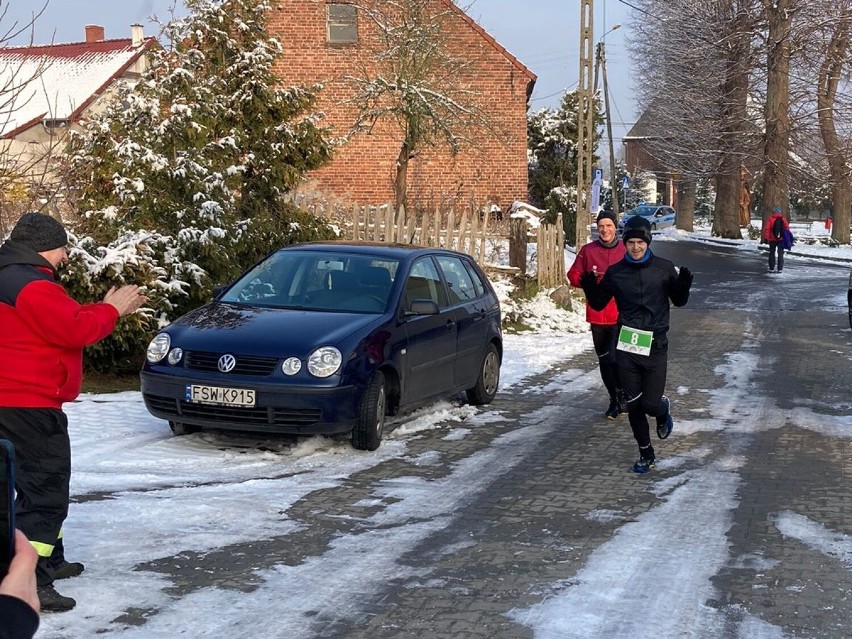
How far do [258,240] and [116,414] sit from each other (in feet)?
15.6

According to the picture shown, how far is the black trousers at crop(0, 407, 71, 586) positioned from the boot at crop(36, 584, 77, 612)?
0.04 meters

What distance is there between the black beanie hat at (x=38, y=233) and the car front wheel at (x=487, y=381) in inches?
243

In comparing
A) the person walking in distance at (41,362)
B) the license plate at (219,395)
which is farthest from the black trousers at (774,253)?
the person walking in distance at (41,362)

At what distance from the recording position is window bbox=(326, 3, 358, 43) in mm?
35062

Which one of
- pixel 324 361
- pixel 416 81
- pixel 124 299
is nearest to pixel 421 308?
pixel 324 361

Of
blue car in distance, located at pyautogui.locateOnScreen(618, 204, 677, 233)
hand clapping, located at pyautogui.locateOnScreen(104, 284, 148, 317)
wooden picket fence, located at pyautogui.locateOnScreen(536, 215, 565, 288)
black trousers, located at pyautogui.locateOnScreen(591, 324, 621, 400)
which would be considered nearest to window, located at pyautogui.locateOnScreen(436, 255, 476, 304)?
black trousers, located at pyautogui.locateOnScreen(591, 324, 621, 400)

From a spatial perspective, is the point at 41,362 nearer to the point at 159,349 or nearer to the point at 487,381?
the point at 159,349

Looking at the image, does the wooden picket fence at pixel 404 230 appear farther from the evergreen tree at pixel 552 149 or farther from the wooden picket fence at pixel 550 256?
the evergreen tree at pixel 552 149

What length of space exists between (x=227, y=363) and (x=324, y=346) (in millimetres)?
700

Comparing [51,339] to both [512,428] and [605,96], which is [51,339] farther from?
[605,96]

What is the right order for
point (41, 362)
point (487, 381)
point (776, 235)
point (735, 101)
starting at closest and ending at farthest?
point (41, 362) < point (487, 381) < point (776, 235) < point (735, 101)

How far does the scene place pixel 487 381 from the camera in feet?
37.4

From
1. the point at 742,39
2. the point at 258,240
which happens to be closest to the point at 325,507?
the point at 258,240

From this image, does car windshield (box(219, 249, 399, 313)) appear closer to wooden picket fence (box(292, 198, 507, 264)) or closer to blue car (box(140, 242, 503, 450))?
blue car (box(140, 242, 503, 450))
